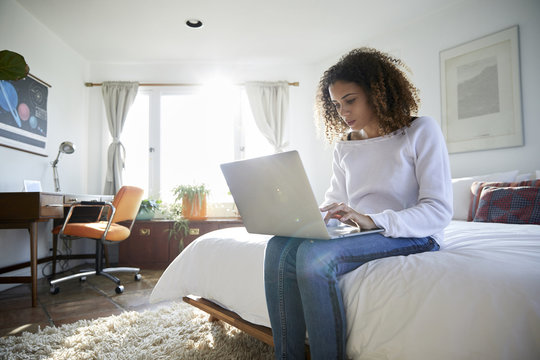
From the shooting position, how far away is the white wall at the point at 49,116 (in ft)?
9.84

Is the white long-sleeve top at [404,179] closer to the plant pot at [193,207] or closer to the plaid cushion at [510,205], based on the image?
the plaid cushion at [510,205]

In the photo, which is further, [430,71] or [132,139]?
[132,139]

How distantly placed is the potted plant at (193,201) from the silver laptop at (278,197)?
111 inches

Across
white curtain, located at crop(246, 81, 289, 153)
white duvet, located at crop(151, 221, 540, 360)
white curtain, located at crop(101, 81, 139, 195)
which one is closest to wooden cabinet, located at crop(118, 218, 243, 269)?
white curtain, located at crop(101, 81, 139, 195)

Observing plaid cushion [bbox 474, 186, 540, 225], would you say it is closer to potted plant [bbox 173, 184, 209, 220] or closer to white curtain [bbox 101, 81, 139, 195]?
potted plant [bbox 173, 184, 209, 220]

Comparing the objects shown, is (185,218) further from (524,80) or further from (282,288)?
(524,80)

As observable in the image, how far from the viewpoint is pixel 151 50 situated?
4168 millimetres

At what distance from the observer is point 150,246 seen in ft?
12.3

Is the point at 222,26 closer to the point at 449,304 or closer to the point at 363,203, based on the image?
the point at 363,203

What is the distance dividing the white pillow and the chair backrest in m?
2.63

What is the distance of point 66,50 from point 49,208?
92.1 inches

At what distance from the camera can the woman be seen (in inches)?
36.3

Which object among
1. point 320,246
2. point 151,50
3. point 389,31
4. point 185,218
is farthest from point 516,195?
point 151,50

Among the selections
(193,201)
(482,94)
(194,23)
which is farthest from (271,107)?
(482,94)
